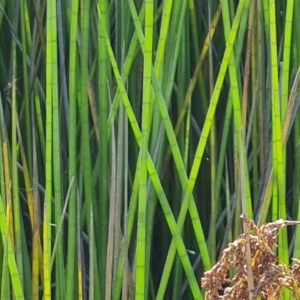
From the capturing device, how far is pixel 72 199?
3.25ft

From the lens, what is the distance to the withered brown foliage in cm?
64

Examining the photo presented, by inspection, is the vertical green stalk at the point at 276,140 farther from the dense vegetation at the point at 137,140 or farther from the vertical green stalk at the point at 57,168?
the vertical green stalk at the point at 57,168

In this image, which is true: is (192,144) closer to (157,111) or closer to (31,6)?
(157,111)

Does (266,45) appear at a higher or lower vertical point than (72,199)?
higher

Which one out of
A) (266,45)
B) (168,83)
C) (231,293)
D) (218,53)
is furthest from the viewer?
(218,53)

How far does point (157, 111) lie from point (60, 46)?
8.5 inches

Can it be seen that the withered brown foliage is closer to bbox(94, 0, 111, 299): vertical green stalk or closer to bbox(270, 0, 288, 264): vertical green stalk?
bbox(270, 0, 288, 264): vertical green stalk

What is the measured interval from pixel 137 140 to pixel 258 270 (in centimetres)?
30

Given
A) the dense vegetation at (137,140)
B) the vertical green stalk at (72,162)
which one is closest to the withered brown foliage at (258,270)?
the dense vegetation at (137,140)

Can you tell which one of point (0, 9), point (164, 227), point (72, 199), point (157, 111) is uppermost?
point (0, 9)

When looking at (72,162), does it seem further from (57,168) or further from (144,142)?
(144,142)

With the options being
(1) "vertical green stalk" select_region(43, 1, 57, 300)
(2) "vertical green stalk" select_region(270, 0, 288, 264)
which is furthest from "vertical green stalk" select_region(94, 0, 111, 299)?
(2) "vertical green stalk" select_region(270, 0, 288, 264)

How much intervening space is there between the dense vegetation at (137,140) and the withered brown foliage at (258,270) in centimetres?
14

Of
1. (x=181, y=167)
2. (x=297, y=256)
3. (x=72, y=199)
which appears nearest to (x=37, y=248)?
(x=72, y=199)
